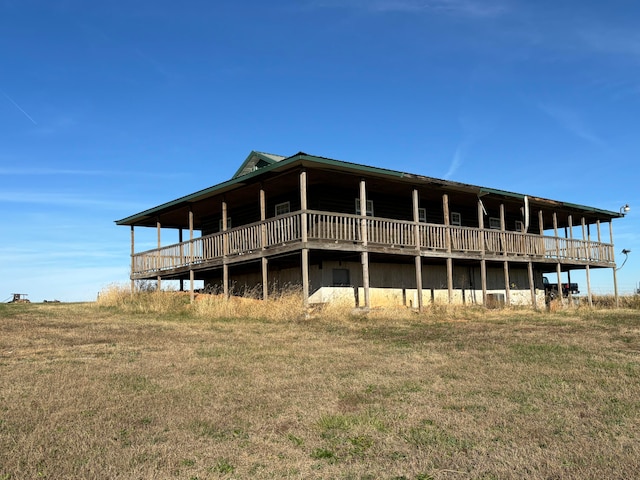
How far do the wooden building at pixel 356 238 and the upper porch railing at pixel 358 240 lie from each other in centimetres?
5

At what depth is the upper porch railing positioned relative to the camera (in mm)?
18297

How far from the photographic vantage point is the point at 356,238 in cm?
2020

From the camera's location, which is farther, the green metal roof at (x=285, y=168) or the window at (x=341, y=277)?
the window at (x=341, y=277)

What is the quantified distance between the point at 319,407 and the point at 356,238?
14.5 metres

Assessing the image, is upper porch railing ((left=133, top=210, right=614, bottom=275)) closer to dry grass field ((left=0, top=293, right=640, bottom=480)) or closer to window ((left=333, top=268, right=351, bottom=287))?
window ((left=333, top=268, right=351, bottom=287))

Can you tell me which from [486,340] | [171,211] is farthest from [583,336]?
[171,211]

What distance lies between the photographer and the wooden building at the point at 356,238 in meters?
18.4

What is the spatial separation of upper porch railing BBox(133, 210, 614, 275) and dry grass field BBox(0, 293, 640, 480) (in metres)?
6.88

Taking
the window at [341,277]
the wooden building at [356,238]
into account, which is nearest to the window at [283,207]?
the wooden building at [356,238]

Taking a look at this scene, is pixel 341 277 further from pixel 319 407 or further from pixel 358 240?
pixel 319 407

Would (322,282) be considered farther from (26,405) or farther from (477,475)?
(477,475)

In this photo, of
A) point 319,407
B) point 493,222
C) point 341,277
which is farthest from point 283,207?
point 319,407

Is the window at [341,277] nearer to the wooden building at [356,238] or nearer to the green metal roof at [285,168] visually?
the wooden building at [356,238]

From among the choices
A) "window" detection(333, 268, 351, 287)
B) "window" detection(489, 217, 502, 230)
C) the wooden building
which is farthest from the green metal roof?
"window" detection(333, 268, 351, 287)
